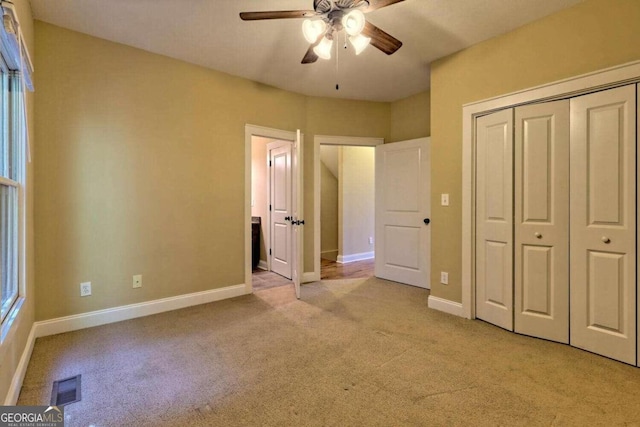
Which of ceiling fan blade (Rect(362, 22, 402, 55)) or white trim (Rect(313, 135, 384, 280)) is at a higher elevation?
ceiling fan blade (Rect(362, 22, 402, 55))

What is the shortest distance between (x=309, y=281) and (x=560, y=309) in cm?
278

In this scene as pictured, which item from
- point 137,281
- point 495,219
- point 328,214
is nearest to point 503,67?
point 495,219

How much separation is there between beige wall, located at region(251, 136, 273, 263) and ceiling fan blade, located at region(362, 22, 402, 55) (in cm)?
301

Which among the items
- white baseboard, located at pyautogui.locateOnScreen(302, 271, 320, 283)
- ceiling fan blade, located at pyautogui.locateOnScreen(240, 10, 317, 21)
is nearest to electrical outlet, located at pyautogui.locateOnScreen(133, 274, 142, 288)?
white baseboard, located at pyautogui.locateOnScreen(302, 271, 320, 283)

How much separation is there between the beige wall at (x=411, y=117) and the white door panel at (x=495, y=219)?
134 centimetres

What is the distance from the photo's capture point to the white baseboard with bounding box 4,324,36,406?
1645 mm

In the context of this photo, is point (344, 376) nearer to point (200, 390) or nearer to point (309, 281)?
point (200, 390)

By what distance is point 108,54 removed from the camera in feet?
9.33

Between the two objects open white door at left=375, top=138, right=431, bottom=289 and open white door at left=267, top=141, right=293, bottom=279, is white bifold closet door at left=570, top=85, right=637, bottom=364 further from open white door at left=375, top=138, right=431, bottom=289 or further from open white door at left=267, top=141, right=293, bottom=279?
open white door at left=267, top=141, right=293, bottom=279

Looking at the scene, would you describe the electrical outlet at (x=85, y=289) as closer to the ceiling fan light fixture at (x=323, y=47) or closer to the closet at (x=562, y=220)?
the ceiling fan light fixture at (x=323, y=47)

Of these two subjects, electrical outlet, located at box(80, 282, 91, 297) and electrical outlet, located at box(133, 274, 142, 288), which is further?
electrical outlet, located at box(133, 274, 142, 288)

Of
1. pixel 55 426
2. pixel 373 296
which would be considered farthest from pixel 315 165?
pixel 55 426

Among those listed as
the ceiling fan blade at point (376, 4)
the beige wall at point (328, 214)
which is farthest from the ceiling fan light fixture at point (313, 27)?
the beige wall at point (328, 214)

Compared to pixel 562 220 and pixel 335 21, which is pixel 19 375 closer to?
pixel 335 21
